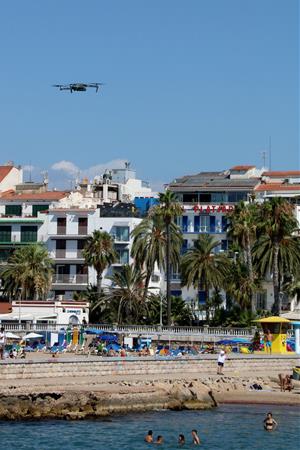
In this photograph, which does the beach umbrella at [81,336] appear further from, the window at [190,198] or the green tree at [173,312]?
the window at [190,198]

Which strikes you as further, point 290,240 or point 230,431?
point 290,240

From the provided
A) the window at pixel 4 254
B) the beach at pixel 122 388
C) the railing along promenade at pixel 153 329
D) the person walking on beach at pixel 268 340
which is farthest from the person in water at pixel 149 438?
the window at pixel 4 254

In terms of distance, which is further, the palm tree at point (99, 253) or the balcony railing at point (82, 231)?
the balcony railing at point (82, 231)

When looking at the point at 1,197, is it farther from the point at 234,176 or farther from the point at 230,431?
the point at 230,431

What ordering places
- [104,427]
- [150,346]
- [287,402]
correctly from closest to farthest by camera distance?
[104,427] < [287,402] < [150,346]

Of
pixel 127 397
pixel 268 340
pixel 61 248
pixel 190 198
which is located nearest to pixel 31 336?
pixel 268 340

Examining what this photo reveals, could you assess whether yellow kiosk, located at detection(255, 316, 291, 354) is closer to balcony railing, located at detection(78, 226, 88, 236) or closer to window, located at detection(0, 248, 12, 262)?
balcony railing, located at detection(78, 226, 88, 236)

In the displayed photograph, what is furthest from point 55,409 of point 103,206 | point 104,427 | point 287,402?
point 103,206

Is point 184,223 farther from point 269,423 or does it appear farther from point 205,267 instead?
point 269,423
